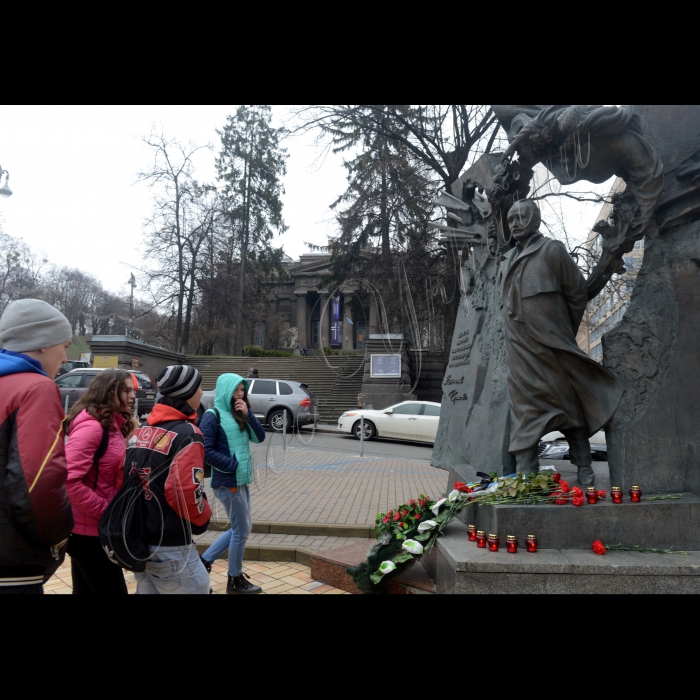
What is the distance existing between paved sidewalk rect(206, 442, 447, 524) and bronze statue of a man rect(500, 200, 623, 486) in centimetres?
272

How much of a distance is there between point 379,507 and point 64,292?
57.6 meters

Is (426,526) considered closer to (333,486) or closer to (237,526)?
(237,526)

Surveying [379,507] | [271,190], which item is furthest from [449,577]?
[271,190]

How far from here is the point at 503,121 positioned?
6.81 metres

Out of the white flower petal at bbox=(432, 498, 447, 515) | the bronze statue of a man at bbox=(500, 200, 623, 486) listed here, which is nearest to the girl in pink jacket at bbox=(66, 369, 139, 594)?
the white flower petal at bbox=(432, 498, 447, 515)

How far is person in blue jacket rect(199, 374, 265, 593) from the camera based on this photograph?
423 centimetres

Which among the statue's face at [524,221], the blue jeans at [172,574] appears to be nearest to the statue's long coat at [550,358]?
the statue's face at [524,221]

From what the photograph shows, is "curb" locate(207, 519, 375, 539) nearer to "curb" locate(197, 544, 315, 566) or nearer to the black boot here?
"curb" locate(197, 544, 315, 566)

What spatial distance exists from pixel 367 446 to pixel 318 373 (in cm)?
1342

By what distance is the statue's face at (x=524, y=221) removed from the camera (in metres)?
4.45

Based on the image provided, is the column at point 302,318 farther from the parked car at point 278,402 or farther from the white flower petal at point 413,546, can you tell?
the white flower petal at point 413,546

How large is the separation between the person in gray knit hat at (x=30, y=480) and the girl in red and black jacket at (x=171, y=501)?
1.65ft

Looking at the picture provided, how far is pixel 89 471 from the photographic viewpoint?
10.0ft
